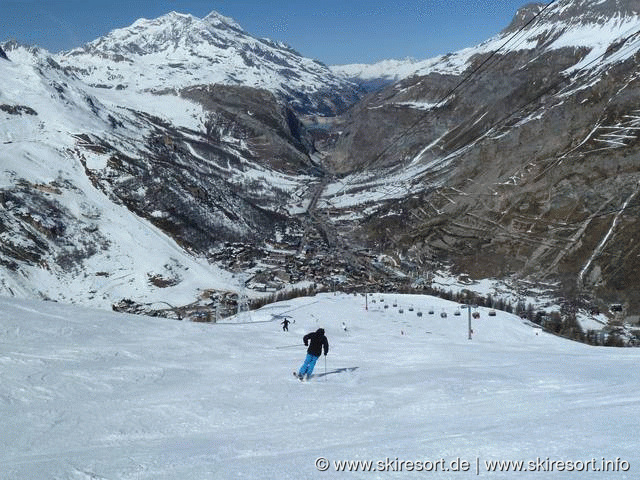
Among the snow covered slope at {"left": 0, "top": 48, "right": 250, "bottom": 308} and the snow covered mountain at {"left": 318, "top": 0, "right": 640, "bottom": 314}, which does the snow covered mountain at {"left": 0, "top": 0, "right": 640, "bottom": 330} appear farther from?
the snow covered mountain at {"left": 318, "top": 0, "right": 640, "bottom": 314}

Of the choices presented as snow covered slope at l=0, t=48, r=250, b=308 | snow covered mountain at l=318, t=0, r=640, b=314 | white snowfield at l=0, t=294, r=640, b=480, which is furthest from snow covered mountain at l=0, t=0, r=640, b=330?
white snowfield at l=0, t=294, r=640, b=480

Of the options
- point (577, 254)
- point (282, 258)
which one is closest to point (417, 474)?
point (577, 254)

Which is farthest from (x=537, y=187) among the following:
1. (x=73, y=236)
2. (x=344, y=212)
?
(x=73, y=236)

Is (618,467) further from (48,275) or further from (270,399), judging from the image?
(48,275)
